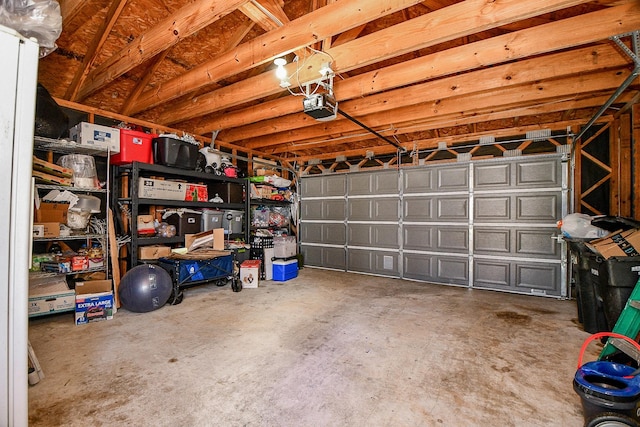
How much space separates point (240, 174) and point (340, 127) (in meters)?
2.36

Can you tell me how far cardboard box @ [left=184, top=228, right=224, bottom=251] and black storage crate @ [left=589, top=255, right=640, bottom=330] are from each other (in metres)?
4.75

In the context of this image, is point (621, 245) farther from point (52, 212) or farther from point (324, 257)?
point (52, 212)

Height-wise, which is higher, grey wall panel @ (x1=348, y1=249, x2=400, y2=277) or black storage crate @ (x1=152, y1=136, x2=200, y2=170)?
black storage crate @ (x1=152, y1=136, x2=200, y2=170)

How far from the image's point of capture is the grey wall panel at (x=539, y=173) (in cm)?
452

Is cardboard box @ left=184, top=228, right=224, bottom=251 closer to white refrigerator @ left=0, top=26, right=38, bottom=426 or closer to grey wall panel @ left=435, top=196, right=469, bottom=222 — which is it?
white refrigerator @ left=0, top=26, right=38, bottom=426

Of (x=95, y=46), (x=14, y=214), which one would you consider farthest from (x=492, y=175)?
(x=95, y=46)

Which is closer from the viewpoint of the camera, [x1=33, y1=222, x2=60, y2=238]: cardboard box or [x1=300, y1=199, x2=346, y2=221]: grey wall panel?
[x1=33, y1=222, x2=60, y2=238]: cardboard box

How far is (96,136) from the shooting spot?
11.9ft

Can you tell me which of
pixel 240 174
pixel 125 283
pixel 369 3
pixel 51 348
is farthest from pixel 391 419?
pixel 240 174

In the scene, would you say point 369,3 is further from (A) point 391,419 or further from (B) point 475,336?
(B) point 475,336

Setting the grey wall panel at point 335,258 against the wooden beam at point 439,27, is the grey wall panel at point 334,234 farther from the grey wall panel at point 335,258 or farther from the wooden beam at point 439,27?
the wooden beam at point 439,27

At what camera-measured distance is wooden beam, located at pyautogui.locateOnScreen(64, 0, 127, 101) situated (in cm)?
263

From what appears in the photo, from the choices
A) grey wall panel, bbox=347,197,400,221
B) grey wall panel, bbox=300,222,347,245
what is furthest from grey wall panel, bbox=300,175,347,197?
grey wall panel, bbox=300,222,347,245

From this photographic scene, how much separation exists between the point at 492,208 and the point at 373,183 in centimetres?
228
